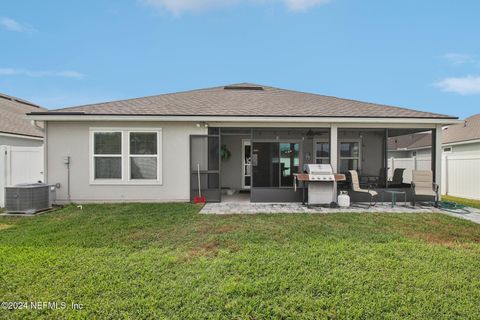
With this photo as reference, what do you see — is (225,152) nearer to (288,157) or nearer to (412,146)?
(288,157)

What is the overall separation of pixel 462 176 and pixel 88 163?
15528mm

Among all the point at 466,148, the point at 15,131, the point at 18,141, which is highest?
the point at 15,131

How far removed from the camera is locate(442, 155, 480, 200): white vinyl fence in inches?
394

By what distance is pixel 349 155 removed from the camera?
11.3 metres

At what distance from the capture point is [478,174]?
9.83 metres

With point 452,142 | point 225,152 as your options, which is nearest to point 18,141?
point 225,152

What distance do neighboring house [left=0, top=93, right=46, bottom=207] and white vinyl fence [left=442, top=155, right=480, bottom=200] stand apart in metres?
17.1

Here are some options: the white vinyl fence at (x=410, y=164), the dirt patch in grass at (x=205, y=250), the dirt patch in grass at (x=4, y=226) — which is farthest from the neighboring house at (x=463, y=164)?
the dirt patch in grass at (x=4, y=226)

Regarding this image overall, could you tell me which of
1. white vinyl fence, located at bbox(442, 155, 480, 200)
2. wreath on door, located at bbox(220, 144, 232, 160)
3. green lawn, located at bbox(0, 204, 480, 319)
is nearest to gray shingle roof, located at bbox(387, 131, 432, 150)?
white vinyl fence, located at bbox(442, 155, 480, 200)

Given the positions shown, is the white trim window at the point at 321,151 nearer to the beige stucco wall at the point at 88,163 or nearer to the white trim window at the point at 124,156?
the beige stucco wall at the point at 88,163

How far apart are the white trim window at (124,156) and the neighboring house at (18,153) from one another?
2233mm

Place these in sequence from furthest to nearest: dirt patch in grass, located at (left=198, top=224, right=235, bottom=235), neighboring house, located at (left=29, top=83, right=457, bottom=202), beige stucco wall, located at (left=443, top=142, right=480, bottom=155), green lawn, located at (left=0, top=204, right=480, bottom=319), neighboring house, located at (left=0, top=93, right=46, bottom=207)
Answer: beige stucco wall, located at (left=443, top=142, right=480, bottom=155)
neighboring house, located at (left=29, top=83, right=457, bottom=202)
neighboring house, located at (left=0, top=93, right=46, bottom=207)
dirt patch in grass, located at (left=198, top=224, right=235, bottom=235)
green lawn, located at (left=0, top=204, right=480, bottom=319)

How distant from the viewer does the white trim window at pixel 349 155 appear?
11250 mm

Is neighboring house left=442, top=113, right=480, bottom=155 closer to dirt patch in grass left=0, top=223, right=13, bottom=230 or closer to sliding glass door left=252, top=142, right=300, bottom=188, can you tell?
sliding glass door left=252, top=142, right=300, bottom=188
